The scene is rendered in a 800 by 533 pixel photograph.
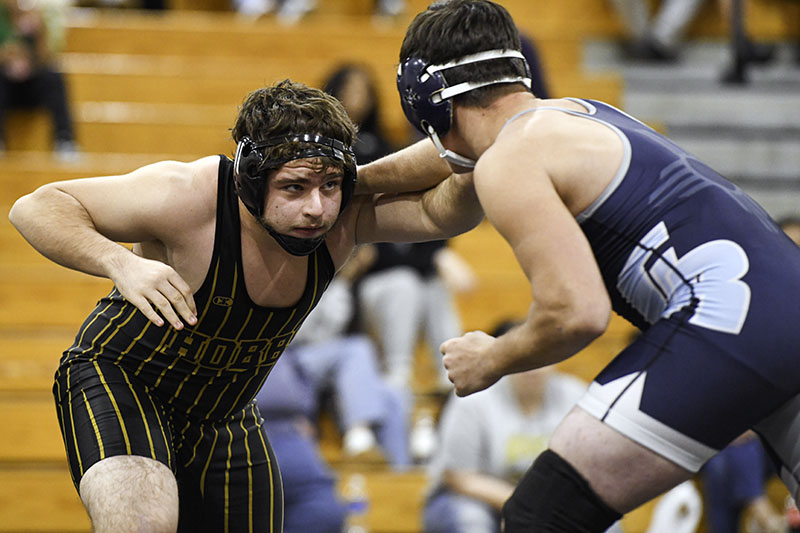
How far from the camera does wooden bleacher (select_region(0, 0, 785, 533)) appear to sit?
5.89 metres

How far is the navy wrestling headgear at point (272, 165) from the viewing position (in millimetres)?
3125

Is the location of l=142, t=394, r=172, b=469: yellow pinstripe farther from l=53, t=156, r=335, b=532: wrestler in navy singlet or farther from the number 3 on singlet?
the number 3 on singlet

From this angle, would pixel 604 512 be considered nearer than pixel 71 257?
Yes

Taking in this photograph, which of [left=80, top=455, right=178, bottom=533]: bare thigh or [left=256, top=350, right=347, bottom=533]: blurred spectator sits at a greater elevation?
[left=80, top=455, right=178, bottom=533]: bare thigh

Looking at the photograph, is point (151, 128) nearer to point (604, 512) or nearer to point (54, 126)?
point (54, 126)

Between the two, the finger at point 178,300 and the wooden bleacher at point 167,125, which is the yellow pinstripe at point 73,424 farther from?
the wooden bleacher at point 167,125

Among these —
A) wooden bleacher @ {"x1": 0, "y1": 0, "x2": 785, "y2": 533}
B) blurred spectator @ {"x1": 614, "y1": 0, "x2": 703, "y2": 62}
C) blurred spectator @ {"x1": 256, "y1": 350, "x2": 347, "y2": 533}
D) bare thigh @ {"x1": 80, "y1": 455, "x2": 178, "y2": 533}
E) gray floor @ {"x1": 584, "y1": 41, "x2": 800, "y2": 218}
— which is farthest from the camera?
blurred spectator @ {"x1": 614, "y1": 0, "x2": 703, "y2": 62}

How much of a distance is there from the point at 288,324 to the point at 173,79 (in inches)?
226

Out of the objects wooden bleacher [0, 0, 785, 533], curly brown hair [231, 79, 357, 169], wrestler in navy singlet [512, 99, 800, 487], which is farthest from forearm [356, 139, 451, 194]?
wooden bleacher [0, 0, 785, 533]

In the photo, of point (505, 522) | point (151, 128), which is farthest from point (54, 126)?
point (505, 522)

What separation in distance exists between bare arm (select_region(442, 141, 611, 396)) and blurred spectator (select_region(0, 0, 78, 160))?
18.9 feet

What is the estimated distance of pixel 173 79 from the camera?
8.70m

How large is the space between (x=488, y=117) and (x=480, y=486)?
264cm

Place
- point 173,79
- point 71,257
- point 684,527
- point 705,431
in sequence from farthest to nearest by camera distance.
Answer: point 173,79
point 684,527
point 71,257
point 705,431
